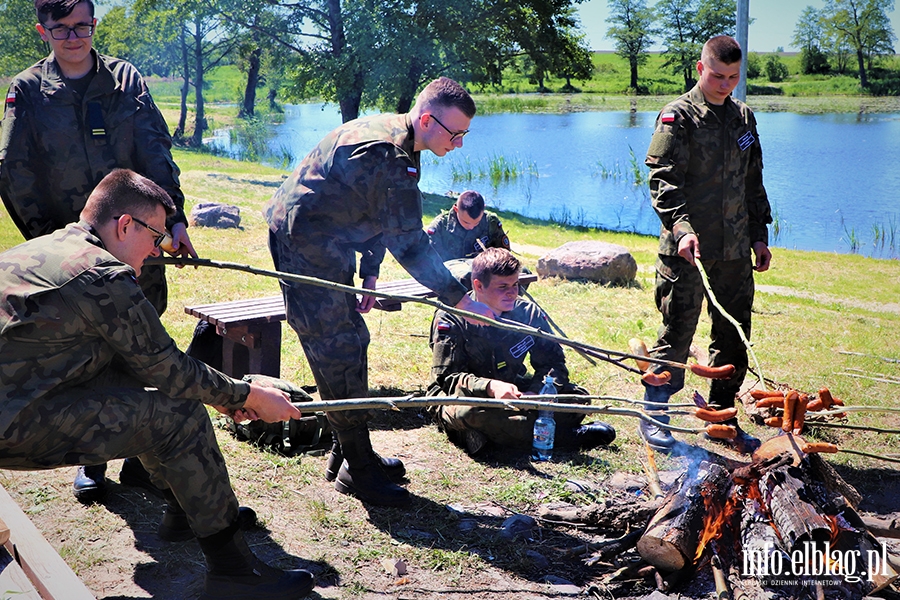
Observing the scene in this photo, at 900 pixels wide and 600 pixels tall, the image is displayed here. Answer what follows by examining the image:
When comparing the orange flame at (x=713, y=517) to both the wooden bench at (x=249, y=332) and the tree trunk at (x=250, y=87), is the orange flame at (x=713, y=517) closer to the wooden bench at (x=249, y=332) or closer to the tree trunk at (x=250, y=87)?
the wooden bench at (x=249, y=332)

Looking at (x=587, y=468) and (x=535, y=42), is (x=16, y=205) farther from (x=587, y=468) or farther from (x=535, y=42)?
(x=535, y=42)

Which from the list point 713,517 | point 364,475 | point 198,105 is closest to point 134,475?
point 364,475

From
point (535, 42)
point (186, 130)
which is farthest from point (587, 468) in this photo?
point (186, 130)

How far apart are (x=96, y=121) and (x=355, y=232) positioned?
136cm

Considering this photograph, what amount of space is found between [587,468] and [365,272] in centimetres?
173

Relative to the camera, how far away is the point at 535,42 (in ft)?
64.5

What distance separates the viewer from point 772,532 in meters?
3.12

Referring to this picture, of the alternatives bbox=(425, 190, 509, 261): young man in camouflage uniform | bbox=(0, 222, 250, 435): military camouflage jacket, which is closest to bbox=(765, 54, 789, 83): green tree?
bbox=(425, 190, 509, 261): young man in camouflage uniform

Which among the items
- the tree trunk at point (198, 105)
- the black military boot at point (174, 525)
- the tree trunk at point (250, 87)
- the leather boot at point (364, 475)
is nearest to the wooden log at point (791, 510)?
the leather boot at point (364, 475)

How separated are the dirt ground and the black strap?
5.94 ft

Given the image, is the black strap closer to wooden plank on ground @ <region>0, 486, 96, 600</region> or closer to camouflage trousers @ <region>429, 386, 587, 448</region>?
wooden plank on ground @ <region>0, 486, 96, 600</region>

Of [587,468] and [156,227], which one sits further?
[587,468]

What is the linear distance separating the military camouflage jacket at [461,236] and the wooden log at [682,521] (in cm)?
403

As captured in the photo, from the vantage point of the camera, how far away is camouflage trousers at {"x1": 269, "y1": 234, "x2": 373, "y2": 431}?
13.0ft
